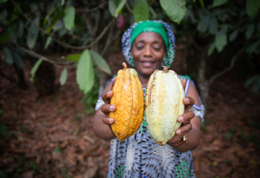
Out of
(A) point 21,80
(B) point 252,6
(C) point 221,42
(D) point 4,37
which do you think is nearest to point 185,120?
(B) point 252,6

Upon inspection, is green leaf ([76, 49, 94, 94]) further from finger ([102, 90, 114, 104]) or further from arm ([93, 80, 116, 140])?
finger ([102, 90, 114, 104])

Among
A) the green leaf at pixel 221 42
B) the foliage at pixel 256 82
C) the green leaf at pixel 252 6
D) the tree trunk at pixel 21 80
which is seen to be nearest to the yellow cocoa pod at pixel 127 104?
the green leaf at pixel 252 6

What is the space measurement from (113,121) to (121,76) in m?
0.20

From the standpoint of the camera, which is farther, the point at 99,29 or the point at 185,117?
the point at 99,29

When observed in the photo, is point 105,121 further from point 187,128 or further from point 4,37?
point 4,37

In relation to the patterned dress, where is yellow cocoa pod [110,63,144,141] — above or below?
above

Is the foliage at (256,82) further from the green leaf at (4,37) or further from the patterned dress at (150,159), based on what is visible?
the green leaf at (4,37)

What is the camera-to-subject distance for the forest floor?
191 centimetres

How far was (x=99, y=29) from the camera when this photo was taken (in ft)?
8.11

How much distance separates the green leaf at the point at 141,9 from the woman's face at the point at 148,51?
0.58ft

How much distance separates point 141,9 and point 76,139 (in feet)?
6.78

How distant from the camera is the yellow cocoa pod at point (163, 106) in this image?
0.65m

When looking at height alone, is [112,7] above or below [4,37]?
above

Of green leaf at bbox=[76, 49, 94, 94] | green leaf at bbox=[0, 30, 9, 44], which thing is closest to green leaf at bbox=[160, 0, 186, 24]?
green leaf at bbox=[76, 49, 94, 94]
